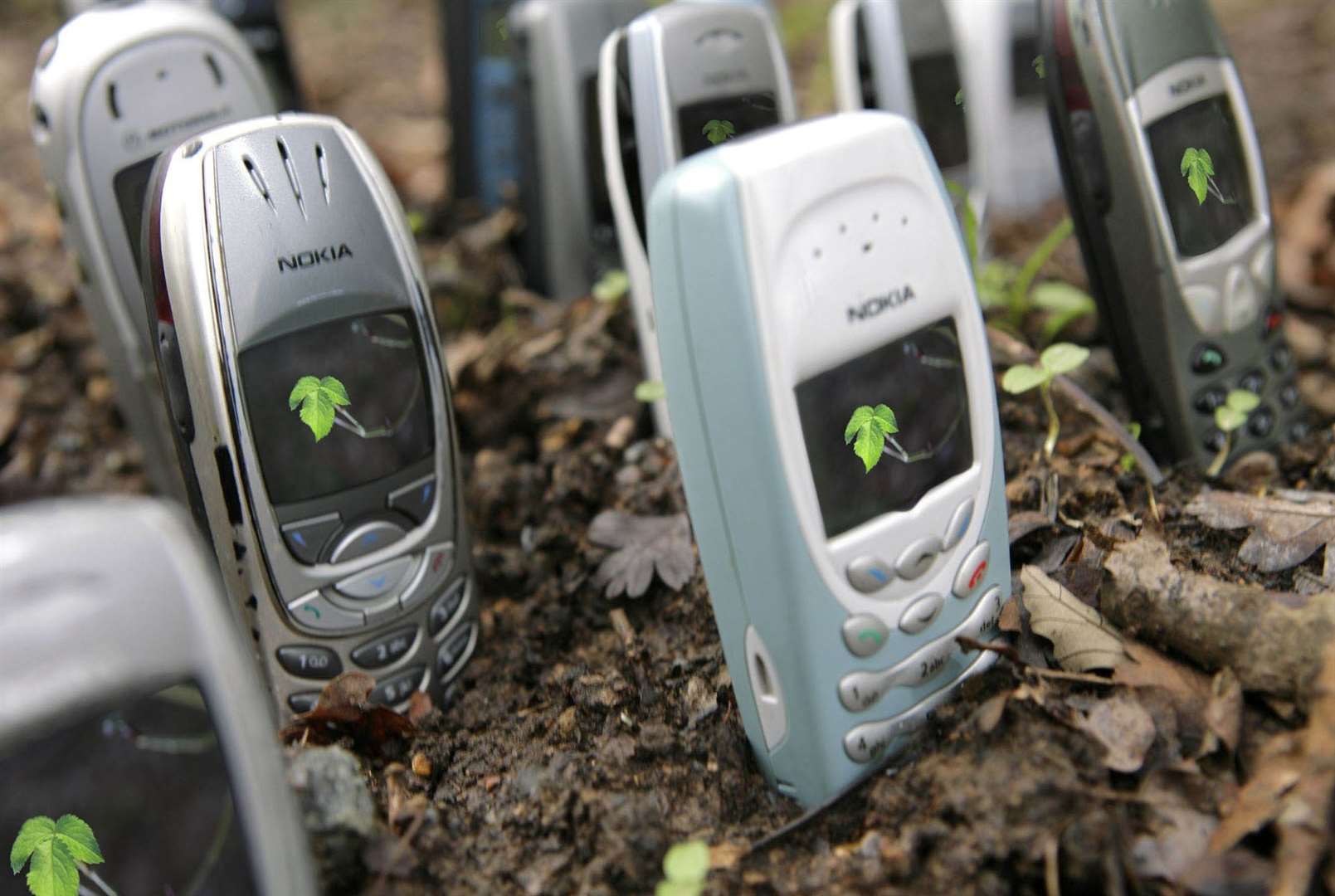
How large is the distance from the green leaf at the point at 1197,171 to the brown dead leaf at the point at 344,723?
5.01ft

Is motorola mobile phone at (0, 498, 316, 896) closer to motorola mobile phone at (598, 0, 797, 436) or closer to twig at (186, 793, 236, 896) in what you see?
twig at (186, 793, 236, 896)

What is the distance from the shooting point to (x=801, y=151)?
1233 mm

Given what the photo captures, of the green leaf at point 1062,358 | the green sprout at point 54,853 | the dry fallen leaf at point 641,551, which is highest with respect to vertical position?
the green leaf at point 1062,358

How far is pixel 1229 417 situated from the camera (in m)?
1.95

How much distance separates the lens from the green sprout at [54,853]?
1.35m

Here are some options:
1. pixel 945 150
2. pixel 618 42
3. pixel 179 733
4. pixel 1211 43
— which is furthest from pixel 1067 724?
pixel 945 150

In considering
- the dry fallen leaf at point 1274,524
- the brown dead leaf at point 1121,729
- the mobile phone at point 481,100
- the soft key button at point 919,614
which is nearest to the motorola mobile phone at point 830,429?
the soft key button at point 919,614

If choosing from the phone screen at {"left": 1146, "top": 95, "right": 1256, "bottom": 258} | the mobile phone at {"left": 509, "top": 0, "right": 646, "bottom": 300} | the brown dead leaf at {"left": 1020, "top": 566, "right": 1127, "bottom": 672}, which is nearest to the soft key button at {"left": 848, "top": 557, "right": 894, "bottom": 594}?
the brown dead leaf at {"left": 1020, "top": 566, "right": 1127, "bottom": 672}

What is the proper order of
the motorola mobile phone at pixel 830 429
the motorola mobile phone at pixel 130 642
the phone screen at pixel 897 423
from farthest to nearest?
the phone screen at pixel 897 423, the motorola mobile phone at pixel 830 429, the motorola mobile phone at pixel 130 642

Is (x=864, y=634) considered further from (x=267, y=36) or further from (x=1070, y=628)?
(x=267, y=36)

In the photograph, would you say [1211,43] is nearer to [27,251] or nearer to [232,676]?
[232,676]

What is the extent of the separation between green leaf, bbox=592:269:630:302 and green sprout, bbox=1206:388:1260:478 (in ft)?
4.27

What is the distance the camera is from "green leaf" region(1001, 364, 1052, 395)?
1.85 m

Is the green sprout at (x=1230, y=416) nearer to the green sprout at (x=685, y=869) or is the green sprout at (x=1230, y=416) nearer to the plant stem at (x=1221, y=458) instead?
the plant stem at (x=1221, y=458)
